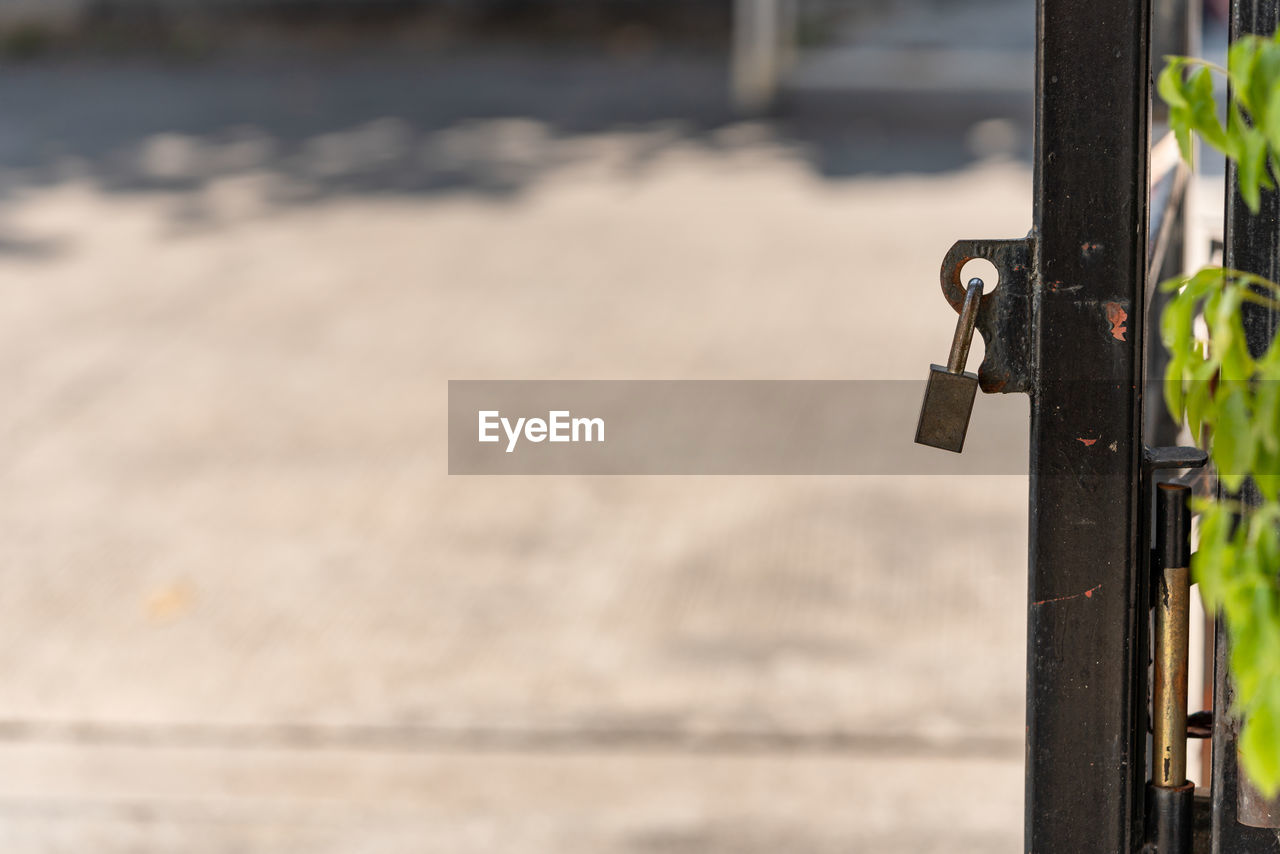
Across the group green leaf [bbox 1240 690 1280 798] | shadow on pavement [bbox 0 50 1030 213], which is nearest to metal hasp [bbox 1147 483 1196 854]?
green leaf [bbox 1240 690 1280 798]

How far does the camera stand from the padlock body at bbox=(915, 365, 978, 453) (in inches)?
54.5

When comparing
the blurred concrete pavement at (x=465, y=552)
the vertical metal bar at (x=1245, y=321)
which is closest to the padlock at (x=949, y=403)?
the vertical metal bar at (x=1245, y=321)

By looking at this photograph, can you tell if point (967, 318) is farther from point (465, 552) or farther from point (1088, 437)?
point (465, 552)

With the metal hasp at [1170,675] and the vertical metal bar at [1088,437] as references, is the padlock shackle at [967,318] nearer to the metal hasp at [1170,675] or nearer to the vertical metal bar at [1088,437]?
the vertical metal bar at [1088,437]

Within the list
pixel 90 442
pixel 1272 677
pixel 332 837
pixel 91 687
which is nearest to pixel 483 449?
pixel 90 442

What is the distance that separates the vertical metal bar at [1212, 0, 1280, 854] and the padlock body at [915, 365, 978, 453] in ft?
0.78

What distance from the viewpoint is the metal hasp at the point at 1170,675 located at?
1360mm

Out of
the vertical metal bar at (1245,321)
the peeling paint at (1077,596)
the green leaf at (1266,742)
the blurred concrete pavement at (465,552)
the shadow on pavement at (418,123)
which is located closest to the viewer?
the green leaf at (1266,742)

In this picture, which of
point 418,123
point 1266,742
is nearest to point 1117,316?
point 1266,742

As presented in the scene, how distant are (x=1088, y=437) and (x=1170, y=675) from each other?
230mm

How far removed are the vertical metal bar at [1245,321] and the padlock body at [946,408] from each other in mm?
239

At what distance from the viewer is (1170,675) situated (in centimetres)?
137

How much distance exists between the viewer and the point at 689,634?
12.9 feet

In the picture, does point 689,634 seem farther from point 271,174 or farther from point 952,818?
point 271,174
